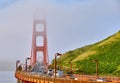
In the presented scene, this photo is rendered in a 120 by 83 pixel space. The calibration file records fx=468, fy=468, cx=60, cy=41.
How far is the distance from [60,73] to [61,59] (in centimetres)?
7900

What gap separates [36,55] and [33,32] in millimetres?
8218

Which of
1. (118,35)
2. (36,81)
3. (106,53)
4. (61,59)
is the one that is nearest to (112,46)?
(106,53)

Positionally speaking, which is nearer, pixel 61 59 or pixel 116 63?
pixel 116 63

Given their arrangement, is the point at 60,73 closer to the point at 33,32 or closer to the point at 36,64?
the point at 36,64

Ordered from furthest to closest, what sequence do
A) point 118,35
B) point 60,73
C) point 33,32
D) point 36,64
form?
point 118,35 < point 33,32 < point 36,64 < point 60,73

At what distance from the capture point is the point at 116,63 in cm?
12338

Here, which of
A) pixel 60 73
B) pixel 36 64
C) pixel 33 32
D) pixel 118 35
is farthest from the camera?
pixel 118 35

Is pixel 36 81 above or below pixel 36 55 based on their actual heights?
below

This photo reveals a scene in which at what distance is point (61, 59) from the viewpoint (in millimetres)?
171750

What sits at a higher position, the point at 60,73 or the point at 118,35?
the point at 118,35

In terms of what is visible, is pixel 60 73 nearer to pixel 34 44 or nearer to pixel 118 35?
pixel 34 44

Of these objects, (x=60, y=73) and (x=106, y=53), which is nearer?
(x=60, y=73)

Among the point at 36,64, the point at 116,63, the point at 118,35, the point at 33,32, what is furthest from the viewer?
the point at 118,35

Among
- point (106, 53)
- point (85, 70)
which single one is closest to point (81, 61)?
point (106, 53)
